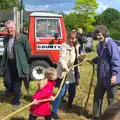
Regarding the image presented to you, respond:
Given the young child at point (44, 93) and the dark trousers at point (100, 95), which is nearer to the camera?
the young child at point (44, 93)

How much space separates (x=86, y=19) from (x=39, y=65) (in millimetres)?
45496

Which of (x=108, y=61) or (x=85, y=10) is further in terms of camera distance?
(x=85, y=10)

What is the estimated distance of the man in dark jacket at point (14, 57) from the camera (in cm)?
702

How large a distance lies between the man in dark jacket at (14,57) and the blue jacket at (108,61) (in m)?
1.62

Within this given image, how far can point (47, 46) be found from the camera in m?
11.2

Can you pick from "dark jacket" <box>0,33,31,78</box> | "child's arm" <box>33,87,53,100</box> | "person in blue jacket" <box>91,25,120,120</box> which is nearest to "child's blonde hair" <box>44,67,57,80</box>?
"child's arm" <box>33,87,53,100</box>

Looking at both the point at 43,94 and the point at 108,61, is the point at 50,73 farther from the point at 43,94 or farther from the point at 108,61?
the point at 108,61

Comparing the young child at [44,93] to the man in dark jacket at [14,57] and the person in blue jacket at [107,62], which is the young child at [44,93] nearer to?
the person in blue jacket at [107,62]

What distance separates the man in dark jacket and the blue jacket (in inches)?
63.9

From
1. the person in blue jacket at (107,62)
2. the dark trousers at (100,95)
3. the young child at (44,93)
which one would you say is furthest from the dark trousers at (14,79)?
the young child at (44,93)

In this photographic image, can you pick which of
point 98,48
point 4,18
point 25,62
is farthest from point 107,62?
point 4,18

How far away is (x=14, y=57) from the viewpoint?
23.2 feet

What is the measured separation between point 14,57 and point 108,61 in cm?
199

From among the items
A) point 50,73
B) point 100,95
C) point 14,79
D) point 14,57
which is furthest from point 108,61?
point 14,79
